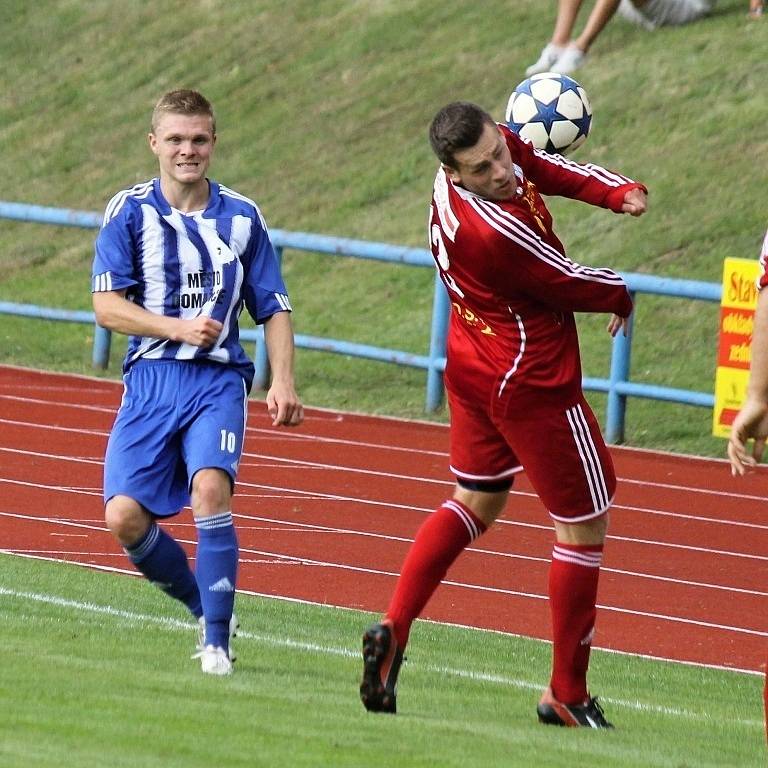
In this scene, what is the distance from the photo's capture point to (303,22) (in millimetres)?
24656

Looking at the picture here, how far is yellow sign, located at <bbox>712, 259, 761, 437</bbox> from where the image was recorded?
13055mm

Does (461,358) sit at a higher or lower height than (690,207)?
lower

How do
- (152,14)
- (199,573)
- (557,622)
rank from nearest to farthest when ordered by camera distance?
(557,622), (199,573), (152,14)

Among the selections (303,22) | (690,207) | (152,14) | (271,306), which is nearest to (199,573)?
(271,306)

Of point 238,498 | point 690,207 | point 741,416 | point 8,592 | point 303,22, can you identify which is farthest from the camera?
point 303,22

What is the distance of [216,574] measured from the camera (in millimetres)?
6281

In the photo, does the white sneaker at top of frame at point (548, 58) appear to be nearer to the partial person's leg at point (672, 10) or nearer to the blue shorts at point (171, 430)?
the partial person's leg at point (672, 10)

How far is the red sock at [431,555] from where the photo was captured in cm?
596

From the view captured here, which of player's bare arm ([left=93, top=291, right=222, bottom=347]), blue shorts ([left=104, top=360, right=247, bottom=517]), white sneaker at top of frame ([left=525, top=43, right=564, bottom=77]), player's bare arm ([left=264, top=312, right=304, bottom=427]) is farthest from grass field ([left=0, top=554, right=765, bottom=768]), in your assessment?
white sneaker at top of frame ([left=525, top=43, right=564, bottom=77])

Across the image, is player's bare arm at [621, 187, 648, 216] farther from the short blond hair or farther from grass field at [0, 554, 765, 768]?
grass field at [0, 554, 765, 768]

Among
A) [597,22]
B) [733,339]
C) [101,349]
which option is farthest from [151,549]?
[597,22]

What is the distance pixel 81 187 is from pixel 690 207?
321 inches

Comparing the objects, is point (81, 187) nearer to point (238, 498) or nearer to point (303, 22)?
point (303, 22)

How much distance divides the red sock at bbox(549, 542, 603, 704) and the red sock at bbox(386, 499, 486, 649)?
0.30 metres
